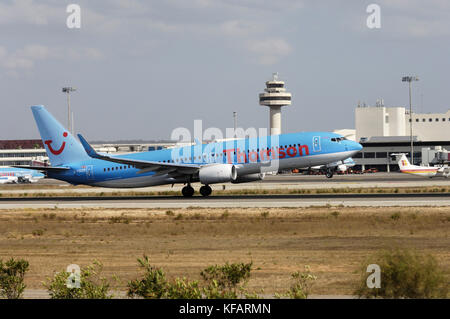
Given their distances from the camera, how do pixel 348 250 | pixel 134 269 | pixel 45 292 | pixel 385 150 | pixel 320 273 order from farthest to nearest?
pixel 385 150 → pixel 348 250 → pixel 134 269 → pixel 320 273 → pixel 45 292

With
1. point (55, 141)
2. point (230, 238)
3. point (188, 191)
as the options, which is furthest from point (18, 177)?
point (230, 238)

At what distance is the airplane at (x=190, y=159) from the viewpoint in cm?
5575

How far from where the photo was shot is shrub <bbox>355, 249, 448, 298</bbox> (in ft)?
53.9

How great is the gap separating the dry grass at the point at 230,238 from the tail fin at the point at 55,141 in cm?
1371

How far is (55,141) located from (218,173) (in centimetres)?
1710

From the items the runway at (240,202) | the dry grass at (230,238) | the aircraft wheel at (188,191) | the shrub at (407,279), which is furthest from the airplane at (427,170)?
the shrub at (407,279)

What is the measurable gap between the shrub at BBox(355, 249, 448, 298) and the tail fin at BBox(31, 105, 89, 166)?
47.4 meters

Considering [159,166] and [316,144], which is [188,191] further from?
[316,144]

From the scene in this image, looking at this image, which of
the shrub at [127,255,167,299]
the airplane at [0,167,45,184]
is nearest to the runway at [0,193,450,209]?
the shrub at [127,255,167,299]

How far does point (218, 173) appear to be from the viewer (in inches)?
2137
